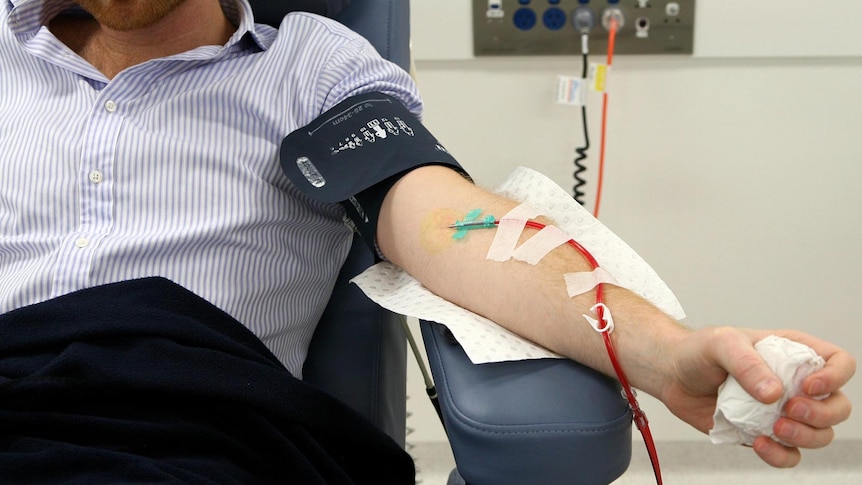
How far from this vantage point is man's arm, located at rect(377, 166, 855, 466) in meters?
0.63

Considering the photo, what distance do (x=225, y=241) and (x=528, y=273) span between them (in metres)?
0.40

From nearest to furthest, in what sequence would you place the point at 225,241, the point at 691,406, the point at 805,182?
the point at 691,406 < the point at 225,241 < the point at 805,182

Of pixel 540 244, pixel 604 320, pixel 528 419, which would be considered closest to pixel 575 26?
pixel 540 244

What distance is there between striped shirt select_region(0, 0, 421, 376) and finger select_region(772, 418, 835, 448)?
629 millimetres

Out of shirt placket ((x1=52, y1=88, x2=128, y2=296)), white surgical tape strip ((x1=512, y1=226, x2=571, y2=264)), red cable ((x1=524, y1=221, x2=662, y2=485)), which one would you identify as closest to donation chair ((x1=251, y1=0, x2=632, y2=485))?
red cable ((x1=524, y1=221, x2=662, y2=485))

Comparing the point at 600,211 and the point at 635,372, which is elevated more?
the point at 635,372

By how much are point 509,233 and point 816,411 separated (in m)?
0.37

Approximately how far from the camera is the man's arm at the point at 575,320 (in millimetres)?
630

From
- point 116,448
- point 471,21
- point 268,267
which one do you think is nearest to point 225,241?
point 268,267

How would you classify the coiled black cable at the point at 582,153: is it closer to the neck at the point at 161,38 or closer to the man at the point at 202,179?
the man at the point at 202,179

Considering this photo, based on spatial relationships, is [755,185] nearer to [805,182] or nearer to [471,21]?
[805,182]

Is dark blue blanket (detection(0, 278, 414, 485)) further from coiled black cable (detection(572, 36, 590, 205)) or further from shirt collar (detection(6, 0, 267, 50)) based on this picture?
coiled black cable (detection(572, 36, 590, 205))

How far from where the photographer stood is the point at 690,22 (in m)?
1.57

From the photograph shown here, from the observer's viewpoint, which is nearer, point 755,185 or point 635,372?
point 635,372
